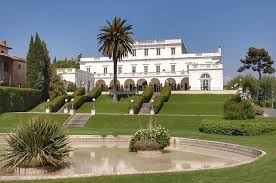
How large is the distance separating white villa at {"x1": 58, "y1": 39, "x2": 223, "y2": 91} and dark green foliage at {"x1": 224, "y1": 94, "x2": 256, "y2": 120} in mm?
46716

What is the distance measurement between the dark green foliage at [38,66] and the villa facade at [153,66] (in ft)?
68.1

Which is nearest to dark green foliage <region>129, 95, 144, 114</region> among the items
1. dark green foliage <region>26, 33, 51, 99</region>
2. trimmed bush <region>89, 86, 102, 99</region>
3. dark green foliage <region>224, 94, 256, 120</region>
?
trimmed bush <region>89, 86, 102, 99</region>

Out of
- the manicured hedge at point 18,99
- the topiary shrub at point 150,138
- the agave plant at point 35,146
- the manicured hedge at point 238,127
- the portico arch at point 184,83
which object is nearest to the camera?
the agave plant at point 35,146

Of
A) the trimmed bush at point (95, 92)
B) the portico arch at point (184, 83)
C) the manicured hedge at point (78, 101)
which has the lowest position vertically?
the manicured hedge at point (78, 101)

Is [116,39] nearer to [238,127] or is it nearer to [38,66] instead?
[38,66]

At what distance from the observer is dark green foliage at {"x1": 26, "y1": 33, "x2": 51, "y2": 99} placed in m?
58.9

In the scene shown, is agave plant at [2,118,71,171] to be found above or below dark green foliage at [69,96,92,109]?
below

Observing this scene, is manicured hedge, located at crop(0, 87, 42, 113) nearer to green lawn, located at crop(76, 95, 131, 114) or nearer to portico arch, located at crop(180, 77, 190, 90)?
green lawn, located at crop(76, 95, 131, 114)

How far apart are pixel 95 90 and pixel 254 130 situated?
126 ft

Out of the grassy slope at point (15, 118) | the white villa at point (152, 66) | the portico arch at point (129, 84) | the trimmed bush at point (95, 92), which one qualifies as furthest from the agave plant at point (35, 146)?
the portico arch at point (129, 84)

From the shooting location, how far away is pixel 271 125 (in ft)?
87.8

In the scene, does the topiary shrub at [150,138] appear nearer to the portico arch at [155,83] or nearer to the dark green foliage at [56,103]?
the dark green foliage at [56,103]

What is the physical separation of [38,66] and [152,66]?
110 feet

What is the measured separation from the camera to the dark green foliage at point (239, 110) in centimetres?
3027
